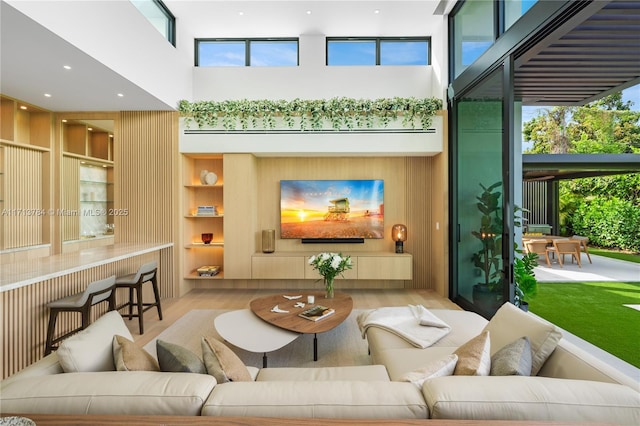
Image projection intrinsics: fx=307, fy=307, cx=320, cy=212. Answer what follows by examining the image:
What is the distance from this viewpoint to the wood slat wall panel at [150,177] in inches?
189

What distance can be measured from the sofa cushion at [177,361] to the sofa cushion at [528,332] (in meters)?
1.74

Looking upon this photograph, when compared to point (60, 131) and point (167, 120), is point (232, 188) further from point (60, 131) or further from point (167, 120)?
point (60, 131)

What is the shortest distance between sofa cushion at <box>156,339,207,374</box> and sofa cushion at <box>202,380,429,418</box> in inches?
10.7

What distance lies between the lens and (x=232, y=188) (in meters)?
5.02

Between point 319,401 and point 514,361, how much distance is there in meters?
0.96

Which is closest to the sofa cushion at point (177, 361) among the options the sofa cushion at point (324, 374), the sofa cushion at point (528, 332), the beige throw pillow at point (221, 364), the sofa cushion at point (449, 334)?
the beige throw pillow at point (221, 364)

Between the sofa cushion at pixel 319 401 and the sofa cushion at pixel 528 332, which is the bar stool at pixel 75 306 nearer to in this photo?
the sofa cushion at pixel 319 401

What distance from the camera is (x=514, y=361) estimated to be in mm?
1448

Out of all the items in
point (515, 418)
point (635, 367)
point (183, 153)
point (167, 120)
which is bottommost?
point (635, 367)

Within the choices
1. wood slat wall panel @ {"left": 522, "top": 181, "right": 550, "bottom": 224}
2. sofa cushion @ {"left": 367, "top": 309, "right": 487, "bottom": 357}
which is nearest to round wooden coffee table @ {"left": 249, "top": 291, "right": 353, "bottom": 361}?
sofa cushion @ {"left": 367, "top": 309, "right": 487, "bottom": 357}

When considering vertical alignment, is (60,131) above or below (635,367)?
above

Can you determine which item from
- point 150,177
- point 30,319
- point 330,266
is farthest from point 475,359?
point 150,177

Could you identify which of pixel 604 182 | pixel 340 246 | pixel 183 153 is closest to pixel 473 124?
pixel 340 246

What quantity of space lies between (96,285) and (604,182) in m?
12.4
